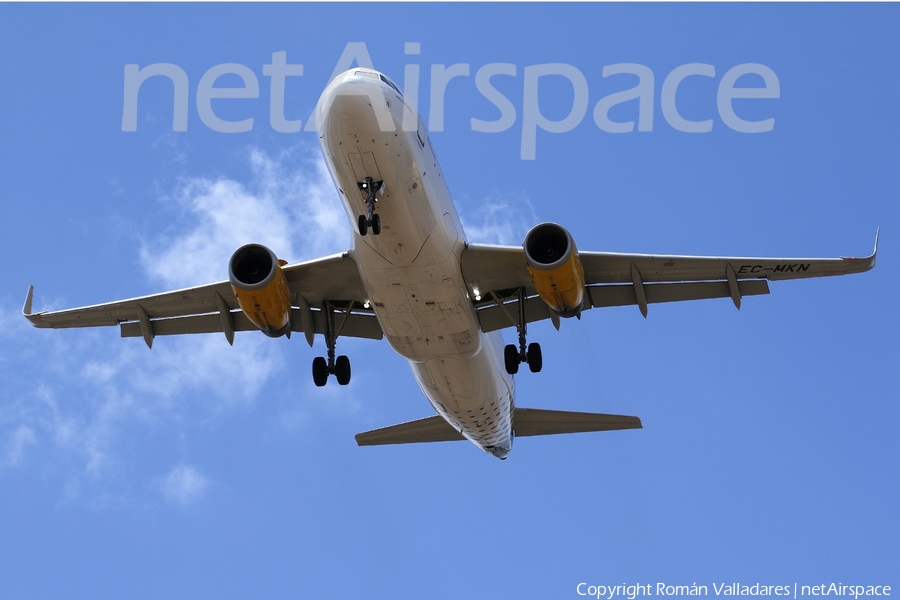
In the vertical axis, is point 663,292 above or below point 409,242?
below

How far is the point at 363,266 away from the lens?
20.9 meters

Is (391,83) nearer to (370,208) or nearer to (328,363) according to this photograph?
(370,208)

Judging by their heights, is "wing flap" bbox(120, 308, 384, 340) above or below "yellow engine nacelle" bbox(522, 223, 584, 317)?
above

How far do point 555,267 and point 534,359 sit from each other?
3825 mm

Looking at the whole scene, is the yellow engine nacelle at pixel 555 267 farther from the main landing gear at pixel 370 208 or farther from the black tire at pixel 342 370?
the black tire at pixel 342 370

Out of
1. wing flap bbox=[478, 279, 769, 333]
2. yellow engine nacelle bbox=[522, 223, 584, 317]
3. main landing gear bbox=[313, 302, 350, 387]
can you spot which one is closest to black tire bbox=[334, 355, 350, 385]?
main landing gear bbox=[313, 302, 350, 387]

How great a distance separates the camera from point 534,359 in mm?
23766

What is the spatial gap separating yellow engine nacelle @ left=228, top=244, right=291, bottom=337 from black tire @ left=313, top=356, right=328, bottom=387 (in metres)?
2.63

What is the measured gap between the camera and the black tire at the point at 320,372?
2470 cm

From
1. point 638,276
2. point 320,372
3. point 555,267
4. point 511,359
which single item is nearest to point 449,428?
point 320,372

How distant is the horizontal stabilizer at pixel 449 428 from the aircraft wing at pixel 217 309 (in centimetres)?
561

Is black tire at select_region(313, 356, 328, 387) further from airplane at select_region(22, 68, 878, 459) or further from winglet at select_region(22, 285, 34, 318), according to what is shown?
winglet at select_region(22, 285, 34, 318)

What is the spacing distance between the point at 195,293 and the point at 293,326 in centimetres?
253

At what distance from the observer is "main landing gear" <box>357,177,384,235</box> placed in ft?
62.5
